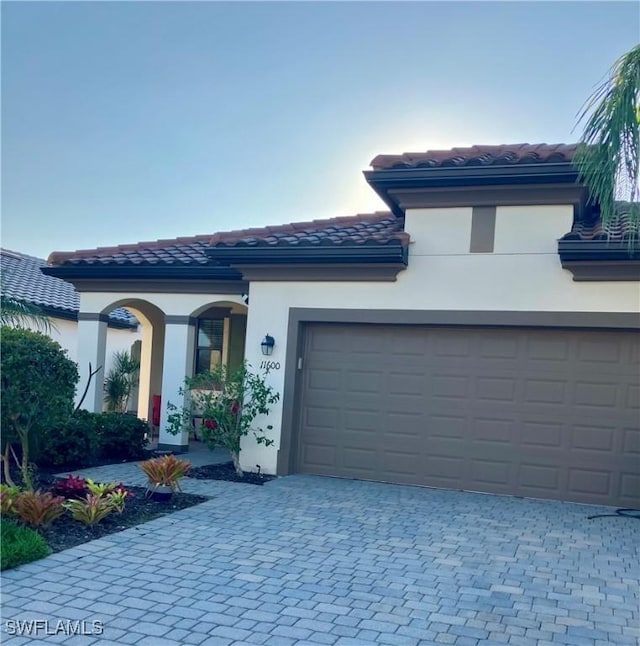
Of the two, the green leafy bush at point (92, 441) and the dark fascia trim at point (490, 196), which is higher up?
the dark fascia trim at point (490, 196)

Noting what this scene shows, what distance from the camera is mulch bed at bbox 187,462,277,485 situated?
31.3ft

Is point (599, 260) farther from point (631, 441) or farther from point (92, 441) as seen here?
point (92, 441)

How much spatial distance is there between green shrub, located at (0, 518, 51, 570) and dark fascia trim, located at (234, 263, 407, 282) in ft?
18.5

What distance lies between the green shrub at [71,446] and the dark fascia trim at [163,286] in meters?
3.14

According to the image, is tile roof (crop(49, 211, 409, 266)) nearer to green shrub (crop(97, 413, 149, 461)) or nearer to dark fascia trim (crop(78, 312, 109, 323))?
dark fascia trim (crop(78, 312, 109, 323))

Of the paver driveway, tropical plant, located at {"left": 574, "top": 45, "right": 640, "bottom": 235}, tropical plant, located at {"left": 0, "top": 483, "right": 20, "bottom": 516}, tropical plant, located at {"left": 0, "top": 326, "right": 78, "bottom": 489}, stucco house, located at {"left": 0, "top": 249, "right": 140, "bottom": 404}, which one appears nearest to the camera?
the paver driveway

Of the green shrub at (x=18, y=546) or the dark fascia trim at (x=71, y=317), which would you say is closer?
the green shrub at (x=18, y=546)

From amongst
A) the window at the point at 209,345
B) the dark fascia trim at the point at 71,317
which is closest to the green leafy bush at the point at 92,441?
the window at the point at 209,345

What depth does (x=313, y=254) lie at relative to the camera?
9.99m

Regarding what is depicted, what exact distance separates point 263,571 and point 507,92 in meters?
8.16

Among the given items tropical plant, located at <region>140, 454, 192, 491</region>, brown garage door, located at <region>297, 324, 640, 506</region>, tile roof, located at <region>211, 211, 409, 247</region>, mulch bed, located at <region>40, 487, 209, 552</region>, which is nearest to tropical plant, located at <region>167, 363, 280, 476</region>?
brown garage door, located at <region>297, 324, 640, 506</region>

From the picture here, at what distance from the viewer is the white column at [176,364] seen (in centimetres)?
1202

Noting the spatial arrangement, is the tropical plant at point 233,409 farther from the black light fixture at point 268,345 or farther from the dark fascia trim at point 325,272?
the dark fascia trim at point 325,272

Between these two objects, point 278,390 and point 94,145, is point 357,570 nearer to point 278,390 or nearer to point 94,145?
point 278,390
